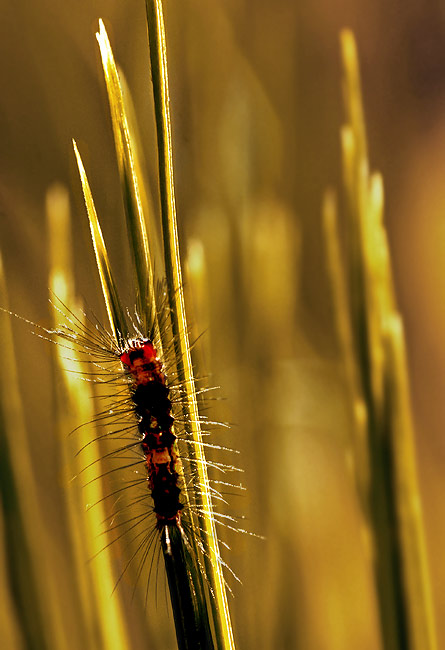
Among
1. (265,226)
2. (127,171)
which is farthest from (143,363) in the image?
(265,226)

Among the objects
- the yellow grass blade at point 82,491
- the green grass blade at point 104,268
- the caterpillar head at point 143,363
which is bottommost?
the yellow grass blade at point 82,491

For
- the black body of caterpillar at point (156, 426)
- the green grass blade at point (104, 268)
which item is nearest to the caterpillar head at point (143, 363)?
the black body of caterpillar at point (156, 426)

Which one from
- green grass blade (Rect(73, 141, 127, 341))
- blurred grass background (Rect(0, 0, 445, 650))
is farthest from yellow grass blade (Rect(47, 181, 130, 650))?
green grass blade (Rect(73, 141, 127, 341))

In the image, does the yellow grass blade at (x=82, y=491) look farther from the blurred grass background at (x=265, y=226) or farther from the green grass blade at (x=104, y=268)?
the green grass blade at (x=104, y=268)

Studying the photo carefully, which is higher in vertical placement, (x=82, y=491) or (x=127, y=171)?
(x=127, y=171)

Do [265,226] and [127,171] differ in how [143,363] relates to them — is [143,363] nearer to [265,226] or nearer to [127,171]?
[127,171]

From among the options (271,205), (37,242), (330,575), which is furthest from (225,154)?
(330,575)
